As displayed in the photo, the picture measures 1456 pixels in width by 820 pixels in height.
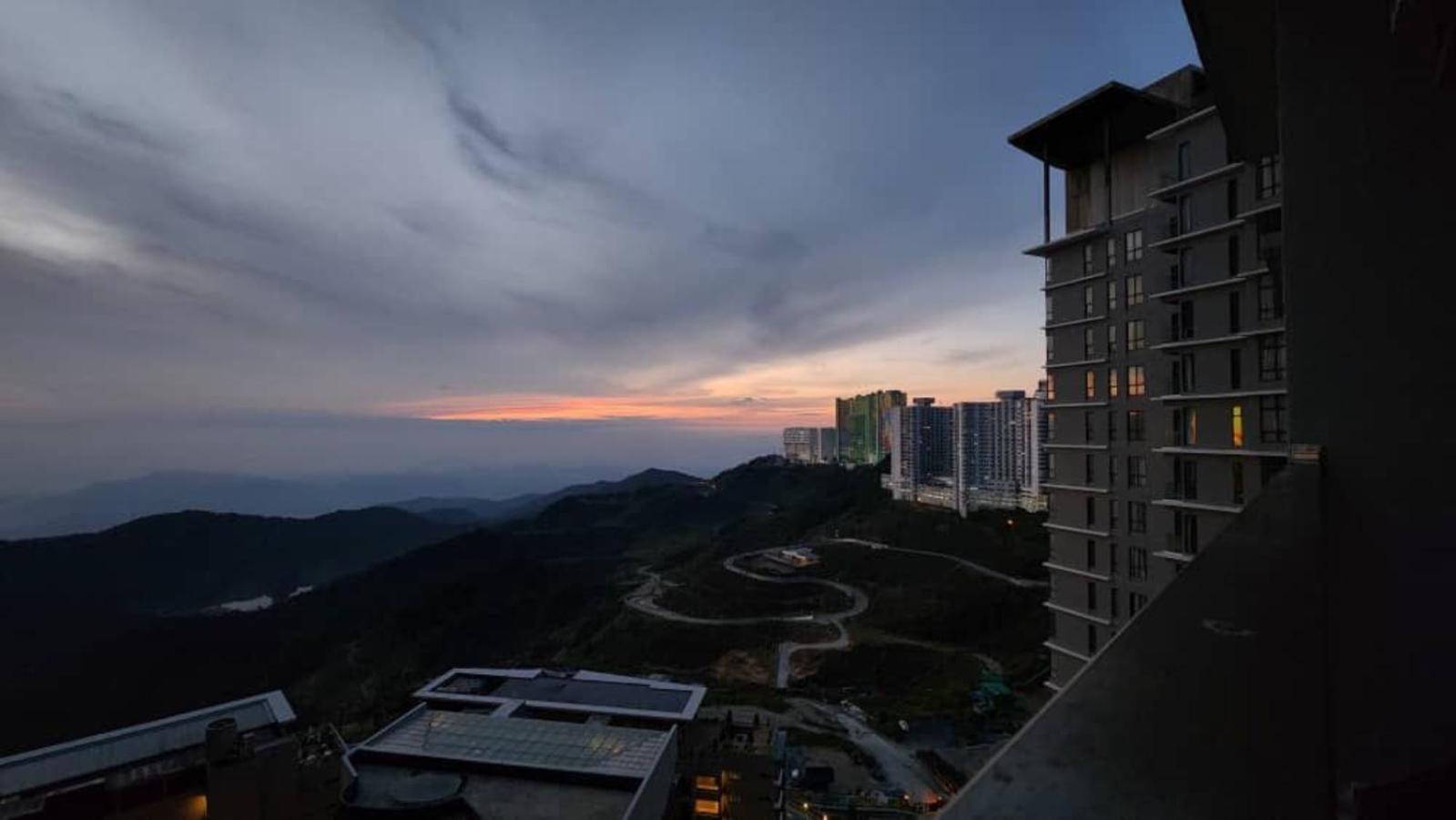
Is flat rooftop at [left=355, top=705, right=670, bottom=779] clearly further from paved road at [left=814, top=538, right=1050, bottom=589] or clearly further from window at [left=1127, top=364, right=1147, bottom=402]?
paved road at [left=814, top=538, right=1050, bottom=589]

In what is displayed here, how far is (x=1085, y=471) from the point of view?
65.9 ft

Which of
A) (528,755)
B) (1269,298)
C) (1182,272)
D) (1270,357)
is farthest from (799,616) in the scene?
(1269,298)

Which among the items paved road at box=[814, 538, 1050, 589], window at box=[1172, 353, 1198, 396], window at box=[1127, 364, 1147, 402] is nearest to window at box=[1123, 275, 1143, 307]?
window at box=[1127, 364, 1147, 402]

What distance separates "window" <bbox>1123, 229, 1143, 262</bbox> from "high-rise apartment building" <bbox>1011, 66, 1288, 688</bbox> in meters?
0.05

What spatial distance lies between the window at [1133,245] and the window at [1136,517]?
7.46 m

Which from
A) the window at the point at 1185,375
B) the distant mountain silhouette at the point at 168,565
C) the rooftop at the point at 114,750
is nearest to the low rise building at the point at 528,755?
the rooftop at the point at 114,750

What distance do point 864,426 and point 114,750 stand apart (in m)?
117

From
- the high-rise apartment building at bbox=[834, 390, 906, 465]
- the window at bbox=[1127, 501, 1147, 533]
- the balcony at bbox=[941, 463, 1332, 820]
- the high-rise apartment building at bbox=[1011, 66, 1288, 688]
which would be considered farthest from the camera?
the high-rise apartment building at bbox=[834, 390, 906, 465]

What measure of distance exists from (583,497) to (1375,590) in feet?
491

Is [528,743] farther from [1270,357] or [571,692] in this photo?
[1270,357]

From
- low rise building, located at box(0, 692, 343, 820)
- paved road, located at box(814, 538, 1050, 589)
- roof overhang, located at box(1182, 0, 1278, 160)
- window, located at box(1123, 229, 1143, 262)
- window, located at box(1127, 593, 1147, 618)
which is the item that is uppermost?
window, located at box(1123, 229, 1143, 262)

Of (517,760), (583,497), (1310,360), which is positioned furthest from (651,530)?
(1310,360)

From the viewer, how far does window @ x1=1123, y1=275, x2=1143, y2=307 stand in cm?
1848

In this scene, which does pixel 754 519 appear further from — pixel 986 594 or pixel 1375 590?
pixel 1375 590
